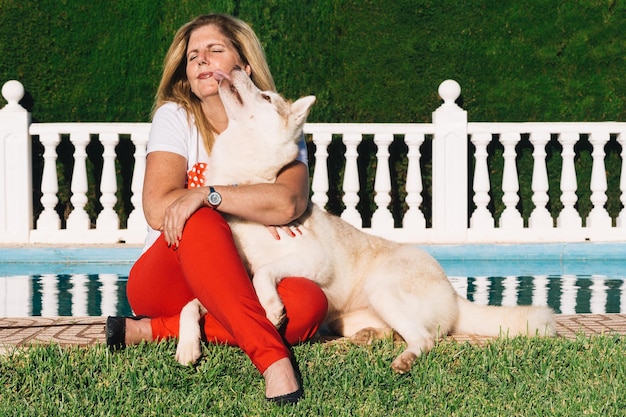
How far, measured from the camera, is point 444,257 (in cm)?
770

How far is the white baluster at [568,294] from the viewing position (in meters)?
5.51

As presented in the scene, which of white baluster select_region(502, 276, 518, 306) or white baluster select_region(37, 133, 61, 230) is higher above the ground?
white baluster select_region(37, 133, 61, 230)

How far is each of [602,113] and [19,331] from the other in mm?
6112

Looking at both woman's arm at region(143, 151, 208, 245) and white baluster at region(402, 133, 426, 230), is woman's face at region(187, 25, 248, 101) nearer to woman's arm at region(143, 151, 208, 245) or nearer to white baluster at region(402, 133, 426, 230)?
woman's arm at region(143, 151, 208, 245)

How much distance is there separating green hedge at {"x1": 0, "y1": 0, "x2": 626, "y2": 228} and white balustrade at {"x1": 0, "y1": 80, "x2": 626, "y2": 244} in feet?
1.10

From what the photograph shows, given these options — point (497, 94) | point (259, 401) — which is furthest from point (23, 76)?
point (259, 401)

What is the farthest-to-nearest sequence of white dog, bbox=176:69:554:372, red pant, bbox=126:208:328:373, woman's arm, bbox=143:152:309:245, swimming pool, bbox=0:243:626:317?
swimming pool, bbox=0:243:626:317, white dog, bbox=176:69:554:372, woman's arm, bbox=143:152:309:245, red pant, bbox=126:208:328:373

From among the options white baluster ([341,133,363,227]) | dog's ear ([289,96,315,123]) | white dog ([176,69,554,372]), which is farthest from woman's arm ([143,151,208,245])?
white baluster ([341,133,363,227])

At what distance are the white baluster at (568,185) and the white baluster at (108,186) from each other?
4.06 m

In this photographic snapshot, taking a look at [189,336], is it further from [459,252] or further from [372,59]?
[372,59]

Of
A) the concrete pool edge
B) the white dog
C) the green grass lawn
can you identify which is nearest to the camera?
the green grass lawn

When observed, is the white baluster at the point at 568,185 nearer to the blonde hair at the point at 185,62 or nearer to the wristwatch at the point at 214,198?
the blonde hair at the point at 185,62

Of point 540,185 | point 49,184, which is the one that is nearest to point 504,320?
point 540,185

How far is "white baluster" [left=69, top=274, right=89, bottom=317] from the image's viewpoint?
552 cm
